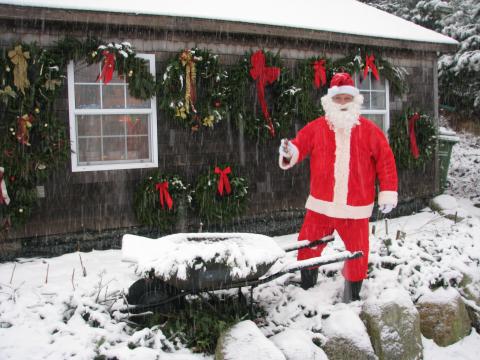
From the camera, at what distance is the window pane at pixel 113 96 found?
6.04 metres

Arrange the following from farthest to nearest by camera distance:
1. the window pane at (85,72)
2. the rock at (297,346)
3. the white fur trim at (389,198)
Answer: the window pane at (85,72) → the white fur trim at (389,198) → the rock at (297,346)

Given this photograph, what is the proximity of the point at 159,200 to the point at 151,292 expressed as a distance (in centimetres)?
261

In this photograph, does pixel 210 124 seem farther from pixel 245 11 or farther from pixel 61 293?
pixel 61 293

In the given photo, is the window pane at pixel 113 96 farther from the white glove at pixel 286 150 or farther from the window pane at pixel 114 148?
the white glove at pixel 286 150

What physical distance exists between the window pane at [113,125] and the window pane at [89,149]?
158 millimetres

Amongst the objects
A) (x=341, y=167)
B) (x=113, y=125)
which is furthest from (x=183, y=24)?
(x=341, y=167)

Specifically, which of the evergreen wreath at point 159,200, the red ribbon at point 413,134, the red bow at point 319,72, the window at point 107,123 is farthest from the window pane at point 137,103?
the red ribbon at point 413,134

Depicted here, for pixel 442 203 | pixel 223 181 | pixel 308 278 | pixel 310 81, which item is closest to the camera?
pixel 308 278

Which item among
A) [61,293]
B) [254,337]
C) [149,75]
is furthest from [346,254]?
[149,75]

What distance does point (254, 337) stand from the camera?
3.23m

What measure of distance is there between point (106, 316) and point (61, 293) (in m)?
0.56

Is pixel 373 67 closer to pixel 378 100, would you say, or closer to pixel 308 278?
pixel 378 100

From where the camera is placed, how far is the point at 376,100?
27.0 ft

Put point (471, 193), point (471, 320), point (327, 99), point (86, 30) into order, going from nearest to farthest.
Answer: point (327, 99) < point (471, 320) < point (86, 30) < point (471, 193)
